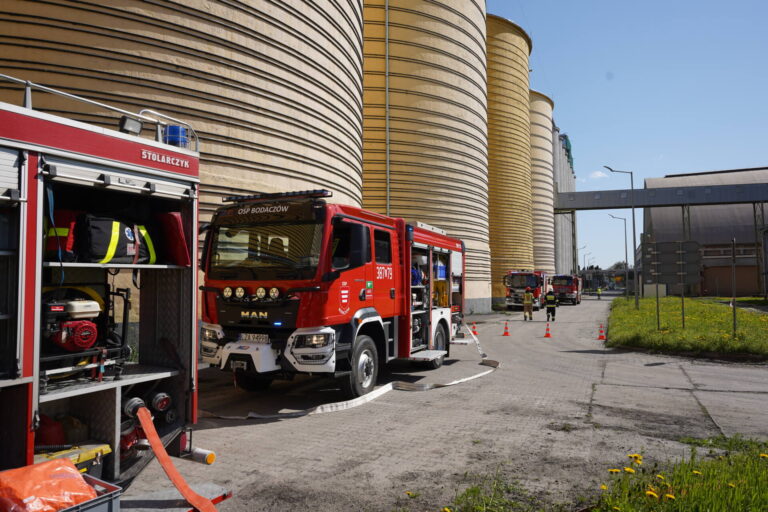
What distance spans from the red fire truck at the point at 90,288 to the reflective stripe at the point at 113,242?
0.01 m

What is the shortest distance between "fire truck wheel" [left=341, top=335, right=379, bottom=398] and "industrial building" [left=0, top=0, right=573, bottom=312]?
6.74 metres

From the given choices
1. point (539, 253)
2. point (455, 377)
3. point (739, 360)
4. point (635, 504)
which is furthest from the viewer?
point (539, 253)

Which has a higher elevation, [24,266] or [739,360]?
[24,266]

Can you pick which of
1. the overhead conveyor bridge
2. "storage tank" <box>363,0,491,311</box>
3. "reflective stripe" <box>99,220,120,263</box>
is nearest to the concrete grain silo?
the overhead conveyor bridge

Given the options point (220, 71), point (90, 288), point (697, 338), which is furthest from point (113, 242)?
point (697, 338)

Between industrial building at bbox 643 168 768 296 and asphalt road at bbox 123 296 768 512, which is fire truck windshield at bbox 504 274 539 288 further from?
industrial building at bbox 643 168 768 296

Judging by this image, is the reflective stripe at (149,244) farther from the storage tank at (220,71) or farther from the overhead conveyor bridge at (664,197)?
the overhead conveyor bridge at (664,197)

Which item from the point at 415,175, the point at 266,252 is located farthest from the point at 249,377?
the point at 415,175

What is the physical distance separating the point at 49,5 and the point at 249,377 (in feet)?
29.0

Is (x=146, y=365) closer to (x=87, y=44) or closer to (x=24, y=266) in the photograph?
(x=24, y=266)

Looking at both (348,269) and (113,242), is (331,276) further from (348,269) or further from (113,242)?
(113,242)

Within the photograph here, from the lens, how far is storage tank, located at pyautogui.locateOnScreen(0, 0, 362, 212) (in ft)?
37.6

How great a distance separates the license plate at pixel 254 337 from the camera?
7758 mm

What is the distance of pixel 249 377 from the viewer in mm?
9375
